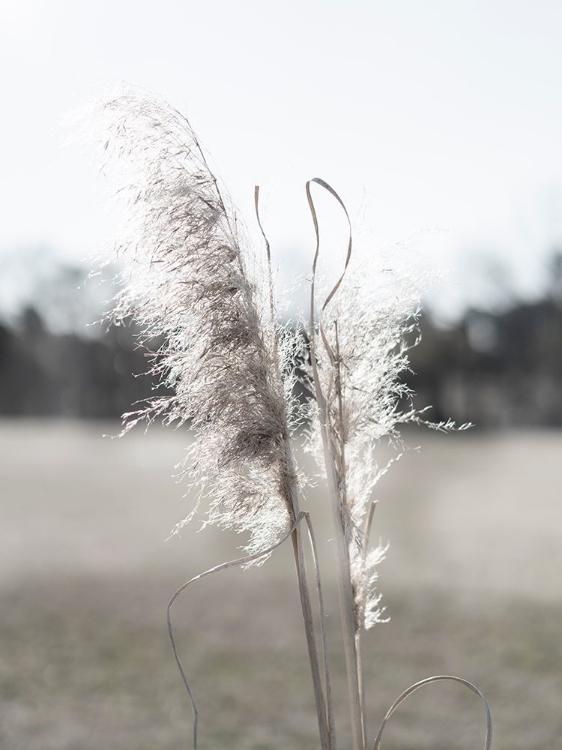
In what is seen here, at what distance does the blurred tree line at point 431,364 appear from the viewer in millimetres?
29609

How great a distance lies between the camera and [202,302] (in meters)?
1.46

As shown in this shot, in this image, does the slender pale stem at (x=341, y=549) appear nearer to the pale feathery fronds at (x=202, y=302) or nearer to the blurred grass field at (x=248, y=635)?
the pale feathery fronds at (x=202, y=302)

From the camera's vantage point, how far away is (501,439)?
99.5 feet

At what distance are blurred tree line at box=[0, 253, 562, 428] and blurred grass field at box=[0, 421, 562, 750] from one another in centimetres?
1597

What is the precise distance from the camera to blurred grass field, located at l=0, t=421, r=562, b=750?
4984mm

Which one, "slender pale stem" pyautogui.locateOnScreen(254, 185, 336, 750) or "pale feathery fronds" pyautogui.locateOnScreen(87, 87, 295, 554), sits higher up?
"pale feathery fronds" pyautogui.locateOnScreen(87, 87, 295, 554)

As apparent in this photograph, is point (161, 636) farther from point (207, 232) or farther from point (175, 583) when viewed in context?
point (207, 232)

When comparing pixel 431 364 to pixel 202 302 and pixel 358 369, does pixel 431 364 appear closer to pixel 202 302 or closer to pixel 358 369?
pixel 358 369

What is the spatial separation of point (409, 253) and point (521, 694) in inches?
182

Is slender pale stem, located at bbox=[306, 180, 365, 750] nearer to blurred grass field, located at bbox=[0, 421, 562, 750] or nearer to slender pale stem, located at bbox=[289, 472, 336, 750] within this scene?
slender pale stem, located at bbox=[289, 472, 336, 750]

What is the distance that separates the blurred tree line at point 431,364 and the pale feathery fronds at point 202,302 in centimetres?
2760

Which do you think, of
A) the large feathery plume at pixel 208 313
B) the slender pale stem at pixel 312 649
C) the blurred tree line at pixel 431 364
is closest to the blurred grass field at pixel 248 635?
the slender pale stem at pixel 312 649

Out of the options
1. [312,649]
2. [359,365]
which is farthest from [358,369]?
[312,649]

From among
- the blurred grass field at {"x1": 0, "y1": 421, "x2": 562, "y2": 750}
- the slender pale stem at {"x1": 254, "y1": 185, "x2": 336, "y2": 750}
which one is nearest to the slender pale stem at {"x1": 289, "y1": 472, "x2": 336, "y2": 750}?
the slender pale stem at {"x1": 254, "y1": 185, "x2": 336, "y2": 750}
